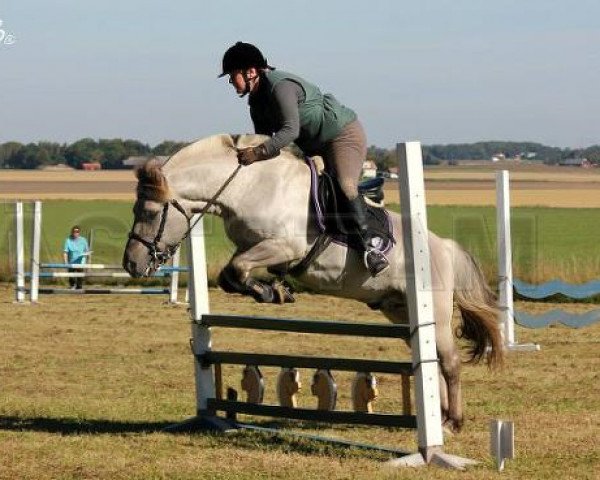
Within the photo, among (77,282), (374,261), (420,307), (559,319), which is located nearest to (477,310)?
(374,261)

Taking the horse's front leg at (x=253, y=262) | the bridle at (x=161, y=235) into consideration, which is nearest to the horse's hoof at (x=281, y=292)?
the horse's front leg at (x=253, y=262)

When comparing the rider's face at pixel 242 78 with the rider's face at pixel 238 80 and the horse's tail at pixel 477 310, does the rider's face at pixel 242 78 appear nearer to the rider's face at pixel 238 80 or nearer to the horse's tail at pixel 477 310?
the rider's face at pixel 238 80

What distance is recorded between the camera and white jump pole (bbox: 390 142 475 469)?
21.9 ft

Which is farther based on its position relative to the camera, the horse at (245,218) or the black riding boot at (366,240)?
the black riding boot at (366,240)

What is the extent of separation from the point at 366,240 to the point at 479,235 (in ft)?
19.0

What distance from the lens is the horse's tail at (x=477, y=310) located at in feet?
27.7

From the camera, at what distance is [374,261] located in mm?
7535

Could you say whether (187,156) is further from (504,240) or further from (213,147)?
(504,240)

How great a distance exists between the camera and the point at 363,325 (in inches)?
284

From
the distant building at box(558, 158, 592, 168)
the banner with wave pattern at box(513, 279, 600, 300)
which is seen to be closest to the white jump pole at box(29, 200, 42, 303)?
the banner with wave pattern at box(513, 279, 600, 300)

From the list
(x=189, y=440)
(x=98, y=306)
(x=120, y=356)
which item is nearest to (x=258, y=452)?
(x=189, y=440)

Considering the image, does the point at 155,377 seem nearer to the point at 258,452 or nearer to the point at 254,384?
the point at 254,384

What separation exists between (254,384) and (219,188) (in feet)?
4.54

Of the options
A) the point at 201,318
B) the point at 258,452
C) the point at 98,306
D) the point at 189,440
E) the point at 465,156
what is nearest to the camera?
the point at 258,452
